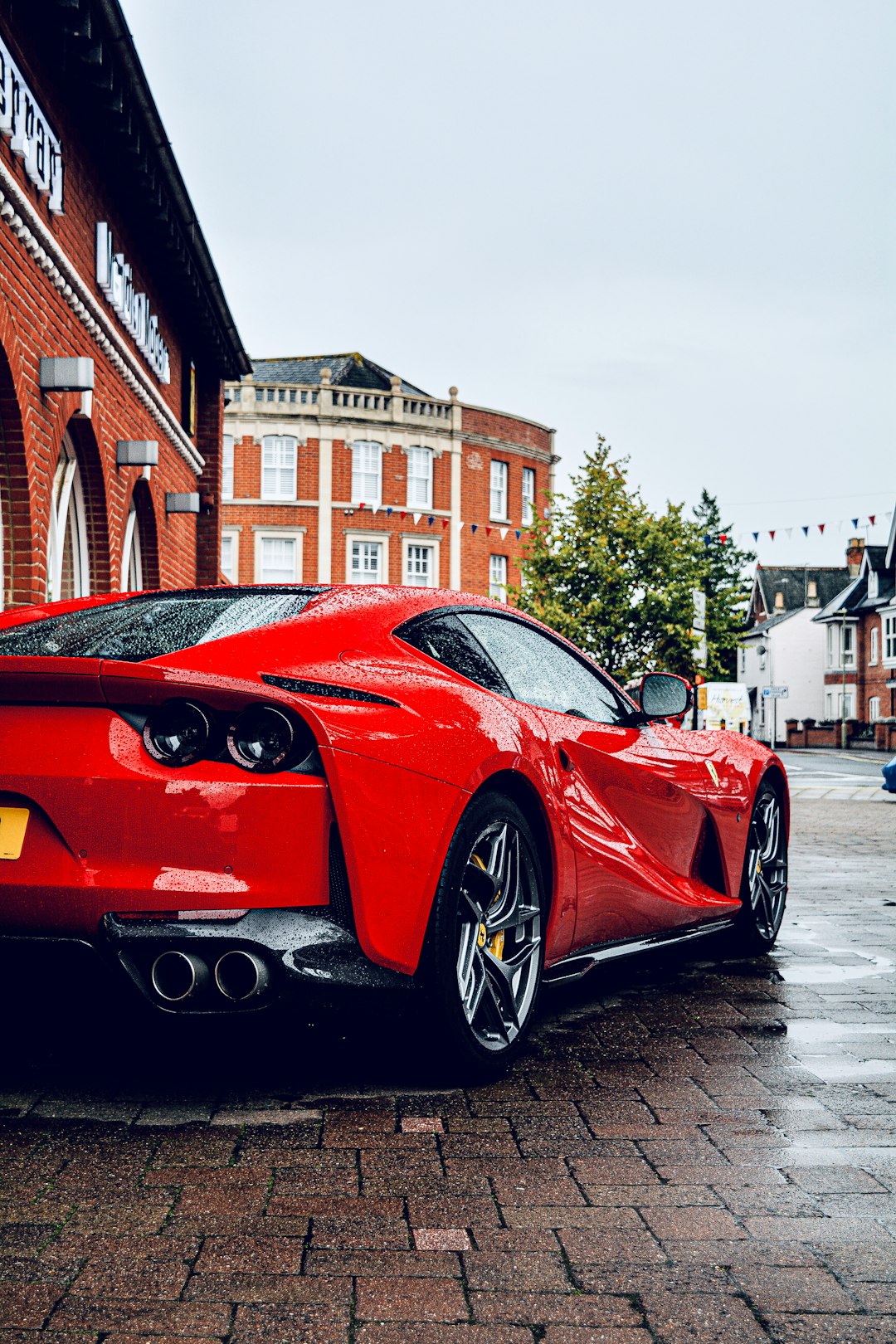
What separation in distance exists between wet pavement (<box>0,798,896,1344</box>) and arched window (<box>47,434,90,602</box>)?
6.90m

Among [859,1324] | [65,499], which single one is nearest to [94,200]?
[65,499]

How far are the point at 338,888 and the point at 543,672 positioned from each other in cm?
157

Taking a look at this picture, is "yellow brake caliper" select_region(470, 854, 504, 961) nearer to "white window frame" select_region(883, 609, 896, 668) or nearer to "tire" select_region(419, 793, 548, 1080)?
"tire" select_region(419, 793, 548, 1080)

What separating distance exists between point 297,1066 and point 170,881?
0.98m

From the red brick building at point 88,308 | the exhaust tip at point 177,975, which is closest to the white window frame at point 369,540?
the red brick building at point 88,308

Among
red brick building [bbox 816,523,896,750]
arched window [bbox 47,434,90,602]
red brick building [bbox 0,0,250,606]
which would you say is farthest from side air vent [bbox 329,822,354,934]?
red brick building [bbox 816,523,896,750]

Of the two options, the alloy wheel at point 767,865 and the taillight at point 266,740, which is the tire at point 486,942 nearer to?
the taillight at point 266,740

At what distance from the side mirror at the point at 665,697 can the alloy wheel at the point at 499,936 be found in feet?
4.54

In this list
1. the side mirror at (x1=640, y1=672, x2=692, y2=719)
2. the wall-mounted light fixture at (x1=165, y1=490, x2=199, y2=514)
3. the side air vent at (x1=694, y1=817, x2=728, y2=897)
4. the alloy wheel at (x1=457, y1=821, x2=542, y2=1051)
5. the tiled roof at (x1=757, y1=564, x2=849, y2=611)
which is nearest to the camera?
the alloy wheel at (x1=457, y1=821, x2=542, y2=1051)

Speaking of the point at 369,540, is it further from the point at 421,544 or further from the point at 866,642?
the point at 866,642

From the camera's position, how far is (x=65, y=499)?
1119cm

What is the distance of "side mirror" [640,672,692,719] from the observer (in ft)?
17.2

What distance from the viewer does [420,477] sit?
50.2 m

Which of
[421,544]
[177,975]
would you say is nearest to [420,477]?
[421,544]
